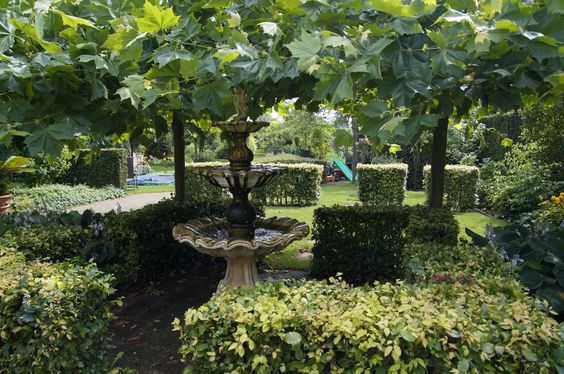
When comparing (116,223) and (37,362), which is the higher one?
(116,223)

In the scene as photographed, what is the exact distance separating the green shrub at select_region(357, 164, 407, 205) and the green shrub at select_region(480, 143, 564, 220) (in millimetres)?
2474

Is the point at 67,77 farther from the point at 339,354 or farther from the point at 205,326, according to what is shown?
the point at 339,354

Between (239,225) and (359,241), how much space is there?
6.36 feet

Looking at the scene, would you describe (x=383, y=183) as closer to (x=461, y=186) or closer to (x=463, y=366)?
(x=461, y=186)

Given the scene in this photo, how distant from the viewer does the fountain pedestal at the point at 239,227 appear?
4.51 metres

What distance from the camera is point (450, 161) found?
1623 centimetres

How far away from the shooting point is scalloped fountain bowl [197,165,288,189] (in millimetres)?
4520

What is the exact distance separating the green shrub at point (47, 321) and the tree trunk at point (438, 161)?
155 inches

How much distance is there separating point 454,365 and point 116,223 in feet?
14.6

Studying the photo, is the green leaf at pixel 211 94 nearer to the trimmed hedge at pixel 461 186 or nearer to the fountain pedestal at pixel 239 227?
the fountain pedestal at pixel 239 227

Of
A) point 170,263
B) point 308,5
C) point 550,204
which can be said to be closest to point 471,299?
point 308,5

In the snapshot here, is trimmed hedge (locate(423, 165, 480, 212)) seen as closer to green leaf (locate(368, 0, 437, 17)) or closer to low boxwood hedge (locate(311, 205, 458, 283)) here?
low boxwood hedge (locate(311, 205, 458, 283))

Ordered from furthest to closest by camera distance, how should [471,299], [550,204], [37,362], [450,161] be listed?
[450,161]
[550,204]
[37,362]
[471,299]

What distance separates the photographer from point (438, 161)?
5.05 metres
